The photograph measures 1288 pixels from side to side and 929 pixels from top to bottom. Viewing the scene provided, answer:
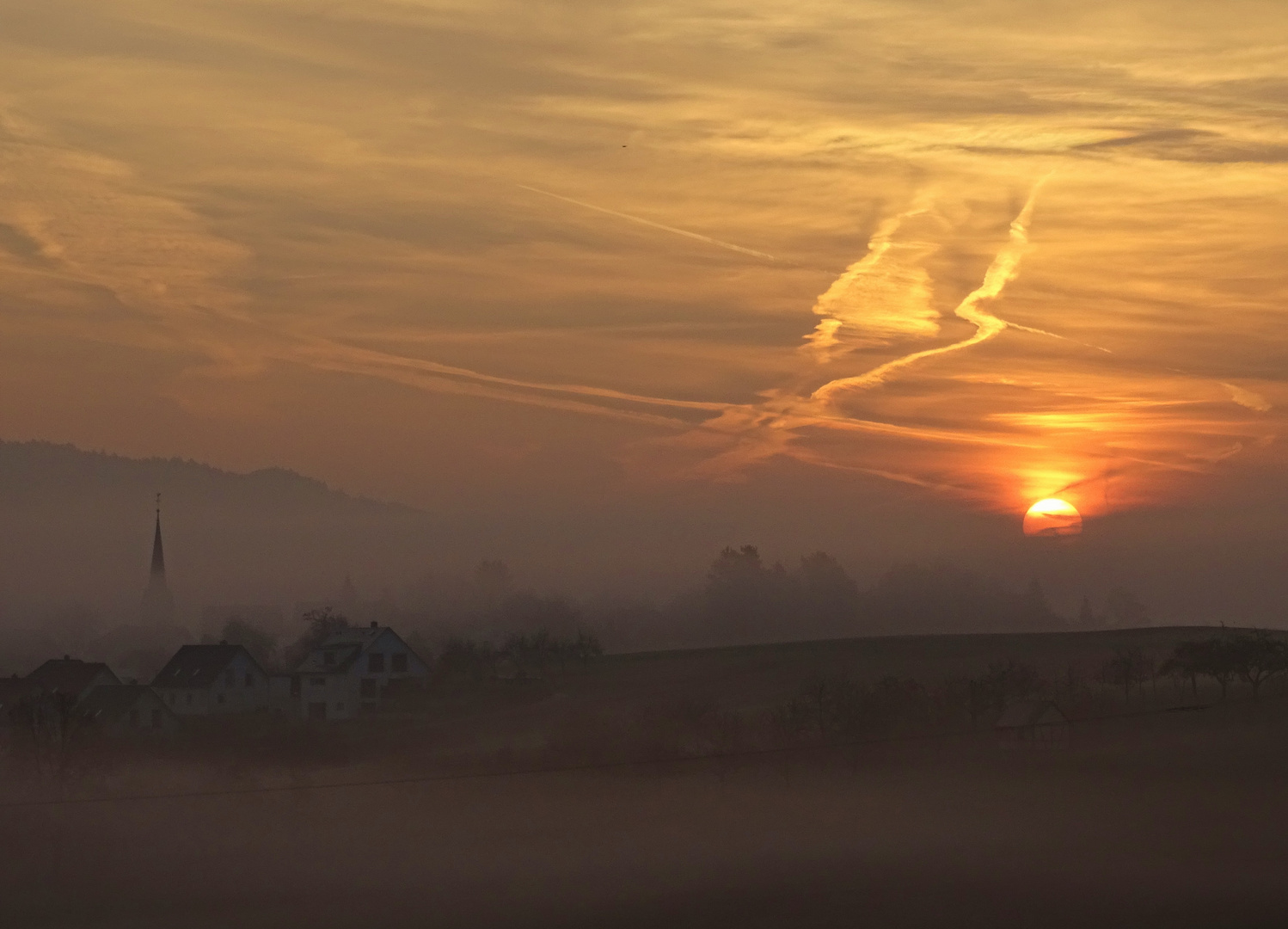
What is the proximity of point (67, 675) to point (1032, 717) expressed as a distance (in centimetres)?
6039

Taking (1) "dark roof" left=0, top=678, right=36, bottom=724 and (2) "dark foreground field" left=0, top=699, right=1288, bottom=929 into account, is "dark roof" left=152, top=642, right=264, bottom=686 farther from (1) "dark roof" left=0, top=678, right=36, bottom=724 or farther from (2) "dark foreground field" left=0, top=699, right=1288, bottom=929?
(2) "dark foreground field" left=0, top=699, right=1288, bottom=929

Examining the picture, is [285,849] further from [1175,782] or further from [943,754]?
[1175,782]

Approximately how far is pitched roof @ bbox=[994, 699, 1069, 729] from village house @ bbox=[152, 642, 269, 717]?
5546 centimetres

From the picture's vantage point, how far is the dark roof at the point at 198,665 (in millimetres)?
115875

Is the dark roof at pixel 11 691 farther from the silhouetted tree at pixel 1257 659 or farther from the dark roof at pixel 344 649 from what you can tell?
the silhouetted tree at pixel 1257 659

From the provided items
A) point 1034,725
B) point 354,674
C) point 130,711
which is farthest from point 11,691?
point 1034,725

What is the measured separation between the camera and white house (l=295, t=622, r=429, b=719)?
119 meters

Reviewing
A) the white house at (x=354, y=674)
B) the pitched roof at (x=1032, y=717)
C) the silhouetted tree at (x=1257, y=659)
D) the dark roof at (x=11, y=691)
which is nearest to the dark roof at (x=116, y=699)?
the dark roof at (x=11, y=691)

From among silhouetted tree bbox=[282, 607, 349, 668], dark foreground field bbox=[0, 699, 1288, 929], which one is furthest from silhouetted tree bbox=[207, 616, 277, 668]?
dark foreground field bbox=[0, 699, 1288, 929]

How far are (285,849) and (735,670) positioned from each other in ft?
229

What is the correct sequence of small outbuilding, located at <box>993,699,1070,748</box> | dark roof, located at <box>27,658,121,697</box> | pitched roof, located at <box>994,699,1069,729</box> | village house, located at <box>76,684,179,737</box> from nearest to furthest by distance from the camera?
small outbuilding, located at <box>993,699,1070,748</box> < pitched roof, located at <box>994,699,1069,729</box> < village house, located at <box>76,684,179,737</box> < dark roof, located at <box>27,658,121,697</box>

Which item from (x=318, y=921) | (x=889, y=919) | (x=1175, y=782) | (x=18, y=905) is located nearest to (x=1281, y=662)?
(x=1175, y=782)

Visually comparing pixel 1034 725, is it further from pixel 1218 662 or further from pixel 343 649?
pixel 343 649

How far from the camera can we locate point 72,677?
105 meters
